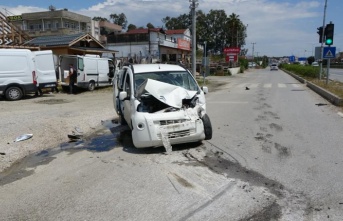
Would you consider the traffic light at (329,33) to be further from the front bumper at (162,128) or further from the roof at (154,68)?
the front bumper at (162,128)

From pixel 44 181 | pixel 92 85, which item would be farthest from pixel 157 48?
pixel 44 181

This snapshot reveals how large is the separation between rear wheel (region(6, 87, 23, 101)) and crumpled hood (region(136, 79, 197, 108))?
1062cm

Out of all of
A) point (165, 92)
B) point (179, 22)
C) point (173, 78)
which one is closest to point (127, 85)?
point (173, 78)

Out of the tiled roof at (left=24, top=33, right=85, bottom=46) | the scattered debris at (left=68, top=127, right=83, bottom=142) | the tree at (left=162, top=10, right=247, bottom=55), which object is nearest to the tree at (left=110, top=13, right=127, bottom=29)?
the tree at (left=162, top=10, right=247, bottom=55)

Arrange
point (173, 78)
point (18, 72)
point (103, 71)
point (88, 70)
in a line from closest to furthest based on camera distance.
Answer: point (173, 78)
point (18, 72)
point (88, 70)
point (103, 71)

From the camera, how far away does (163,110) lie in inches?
261

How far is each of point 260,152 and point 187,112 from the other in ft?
5.49

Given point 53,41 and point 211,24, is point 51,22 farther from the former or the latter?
point 211,24

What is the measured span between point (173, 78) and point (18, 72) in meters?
10.3

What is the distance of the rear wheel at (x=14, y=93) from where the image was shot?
50.2 ft

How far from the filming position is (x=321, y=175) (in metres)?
5.06

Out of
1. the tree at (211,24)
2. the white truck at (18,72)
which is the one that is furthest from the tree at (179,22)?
the white truck at (18,72)

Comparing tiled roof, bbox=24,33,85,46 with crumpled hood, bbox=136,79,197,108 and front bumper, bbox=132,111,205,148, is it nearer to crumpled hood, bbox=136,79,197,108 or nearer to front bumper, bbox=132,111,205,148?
crumpled hood, bbox=136,79,197,108

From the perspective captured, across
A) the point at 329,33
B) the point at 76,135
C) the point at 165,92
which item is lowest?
the point at 76,135
